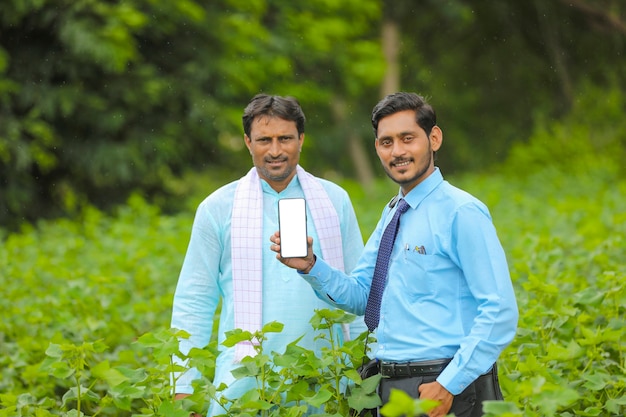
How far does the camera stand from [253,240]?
3859 mm

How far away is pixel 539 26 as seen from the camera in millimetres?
23453

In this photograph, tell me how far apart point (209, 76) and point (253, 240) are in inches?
501

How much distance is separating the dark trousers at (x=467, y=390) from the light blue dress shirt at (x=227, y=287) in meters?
0.75

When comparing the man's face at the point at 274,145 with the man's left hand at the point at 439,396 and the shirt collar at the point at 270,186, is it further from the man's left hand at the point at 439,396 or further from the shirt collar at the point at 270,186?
the man's left hand at the point at 439,396

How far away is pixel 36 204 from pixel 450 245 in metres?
13.6

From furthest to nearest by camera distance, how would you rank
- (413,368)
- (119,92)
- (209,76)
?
(209,76)
(119,92)
(413,368)

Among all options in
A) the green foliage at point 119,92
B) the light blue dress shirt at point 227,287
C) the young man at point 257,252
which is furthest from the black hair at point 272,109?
the green foliage at point 119,92

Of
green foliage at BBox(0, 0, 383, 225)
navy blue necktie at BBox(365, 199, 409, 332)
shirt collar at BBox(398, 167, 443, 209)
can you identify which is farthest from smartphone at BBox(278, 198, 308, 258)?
green foliage at BBox(0, 0, 383, 225)

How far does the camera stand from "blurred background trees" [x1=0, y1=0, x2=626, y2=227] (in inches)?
583

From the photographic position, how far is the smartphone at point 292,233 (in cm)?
322

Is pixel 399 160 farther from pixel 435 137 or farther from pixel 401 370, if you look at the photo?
pixel 401 370

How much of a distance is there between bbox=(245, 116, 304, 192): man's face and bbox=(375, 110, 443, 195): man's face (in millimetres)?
709

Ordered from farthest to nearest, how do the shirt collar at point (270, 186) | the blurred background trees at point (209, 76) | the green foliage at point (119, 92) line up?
the blurred background trees at point (209, 76) → the green foliage at point (119, 92) → the shirt collar at point (270, 186)

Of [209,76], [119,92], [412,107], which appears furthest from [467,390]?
[209,76]
